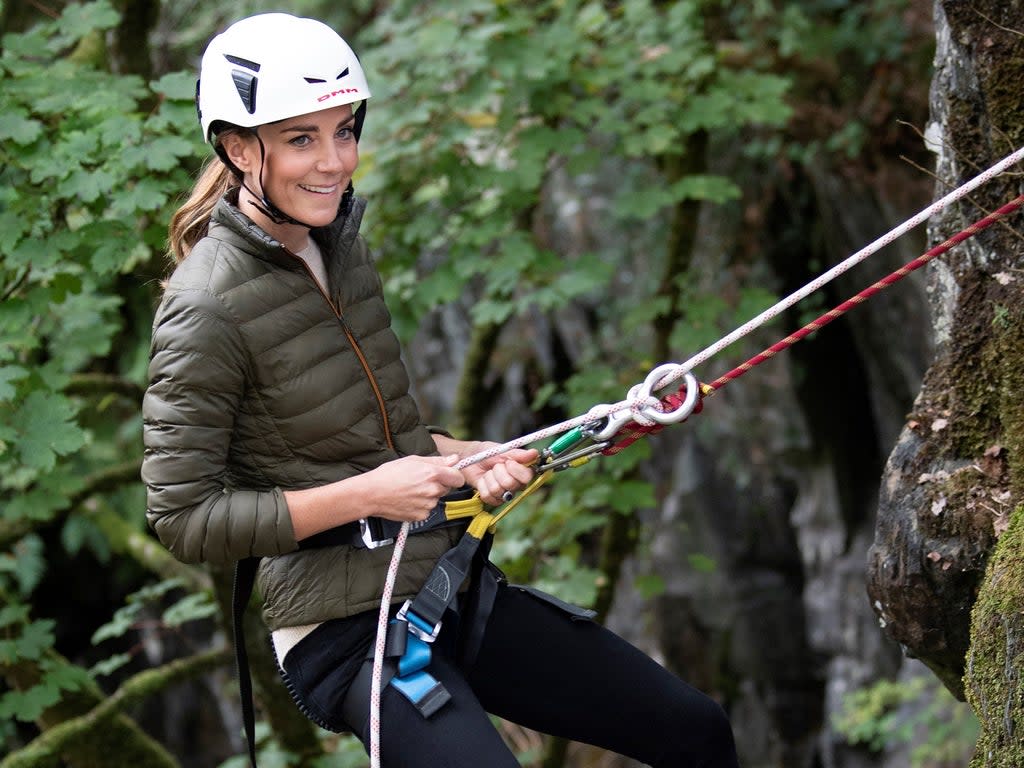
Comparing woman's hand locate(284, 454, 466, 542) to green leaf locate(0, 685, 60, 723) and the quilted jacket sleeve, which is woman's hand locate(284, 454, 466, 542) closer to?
the quilted jacket sleeve

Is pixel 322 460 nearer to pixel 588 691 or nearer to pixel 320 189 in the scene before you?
pixel 320 189

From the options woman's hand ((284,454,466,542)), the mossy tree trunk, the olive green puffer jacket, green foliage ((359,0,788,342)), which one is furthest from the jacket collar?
green foliage ((359,0,788,342))

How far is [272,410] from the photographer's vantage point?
6.89ft

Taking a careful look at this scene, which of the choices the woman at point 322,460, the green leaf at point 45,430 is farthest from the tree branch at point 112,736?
the woman at point 322,460

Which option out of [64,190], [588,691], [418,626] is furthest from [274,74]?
[64,190]

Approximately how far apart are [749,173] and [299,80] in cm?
562

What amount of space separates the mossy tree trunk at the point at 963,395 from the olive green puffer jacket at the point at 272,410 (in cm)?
104

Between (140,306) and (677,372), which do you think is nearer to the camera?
(677,372)

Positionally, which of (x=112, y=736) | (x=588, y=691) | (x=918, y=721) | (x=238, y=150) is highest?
(x=238, y=150)

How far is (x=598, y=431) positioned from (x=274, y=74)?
92 cm

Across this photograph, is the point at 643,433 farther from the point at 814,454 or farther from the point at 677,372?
the point at 814,454

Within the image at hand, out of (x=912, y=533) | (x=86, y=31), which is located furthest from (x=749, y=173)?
(x=912, y=533)

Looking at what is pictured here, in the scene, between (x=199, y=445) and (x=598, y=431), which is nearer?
(x=199, y=445)

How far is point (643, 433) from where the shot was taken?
224 centimetres
